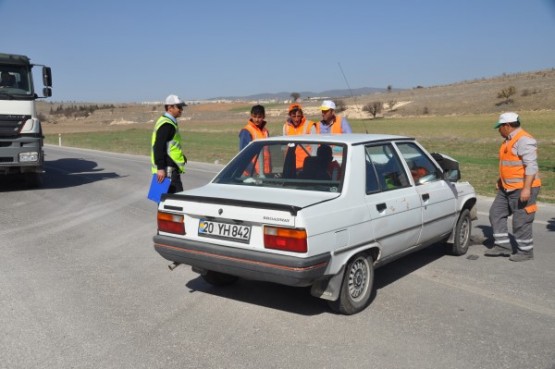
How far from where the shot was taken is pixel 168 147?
6.82 meters

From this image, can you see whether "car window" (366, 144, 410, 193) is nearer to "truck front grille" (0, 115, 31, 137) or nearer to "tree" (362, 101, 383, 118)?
"truck front grille" (0, 115, 31, 137)

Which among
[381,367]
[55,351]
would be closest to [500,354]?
[381,367]

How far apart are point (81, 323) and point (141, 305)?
61 cm

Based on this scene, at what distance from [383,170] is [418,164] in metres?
0.84

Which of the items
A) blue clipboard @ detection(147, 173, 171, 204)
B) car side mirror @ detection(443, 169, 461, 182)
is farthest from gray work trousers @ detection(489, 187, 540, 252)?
blue clipboard @ detection(147, 173, 171, 204)

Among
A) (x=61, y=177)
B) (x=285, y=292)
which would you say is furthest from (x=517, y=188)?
(x=61, y=177)

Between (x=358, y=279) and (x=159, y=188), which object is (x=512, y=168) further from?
(x=159, y=188)

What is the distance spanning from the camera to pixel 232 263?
4.73 metres

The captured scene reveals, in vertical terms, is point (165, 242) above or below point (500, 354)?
above

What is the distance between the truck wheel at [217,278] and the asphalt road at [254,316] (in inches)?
3.3

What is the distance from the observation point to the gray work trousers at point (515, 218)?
669 cm

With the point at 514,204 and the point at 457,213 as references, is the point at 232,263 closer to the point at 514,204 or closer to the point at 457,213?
the point at 457,213

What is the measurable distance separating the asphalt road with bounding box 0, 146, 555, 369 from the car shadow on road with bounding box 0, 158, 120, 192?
7.19 m

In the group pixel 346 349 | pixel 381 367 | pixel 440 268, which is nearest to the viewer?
pixel 381 367
